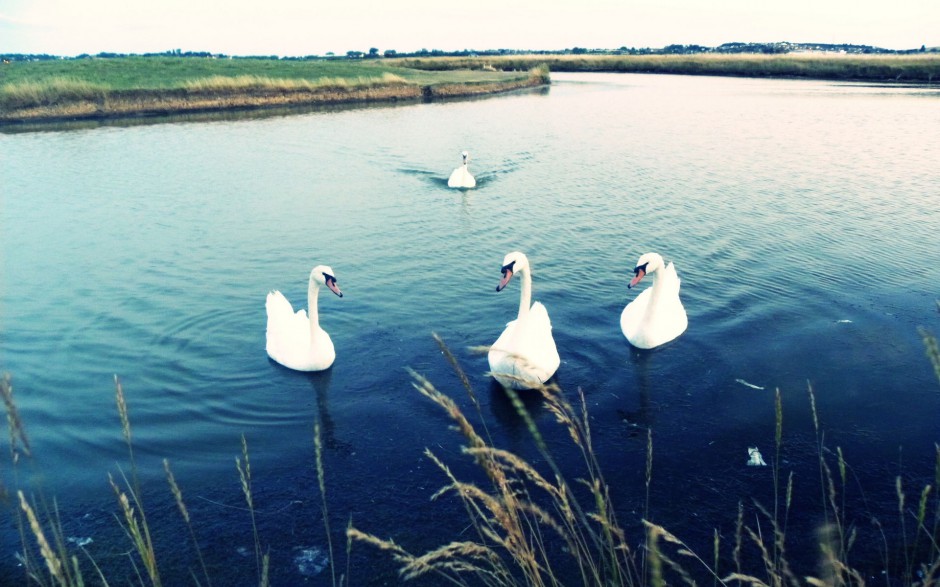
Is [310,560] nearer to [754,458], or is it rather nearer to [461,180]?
[754,458]

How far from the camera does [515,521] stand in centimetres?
250

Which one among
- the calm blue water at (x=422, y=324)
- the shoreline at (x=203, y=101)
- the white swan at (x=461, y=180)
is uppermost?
the shoreline at (x=203, y=101)

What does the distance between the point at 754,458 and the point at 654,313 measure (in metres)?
2.37

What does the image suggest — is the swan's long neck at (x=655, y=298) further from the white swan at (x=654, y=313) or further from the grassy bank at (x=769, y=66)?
the grassy bank at (x=769, y=66)

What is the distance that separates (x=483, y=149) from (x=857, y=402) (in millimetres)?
17419

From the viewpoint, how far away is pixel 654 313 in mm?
7906

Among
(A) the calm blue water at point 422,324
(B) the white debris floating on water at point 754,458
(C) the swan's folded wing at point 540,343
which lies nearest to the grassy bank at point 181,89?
(A) the calm blue water at point 422,324

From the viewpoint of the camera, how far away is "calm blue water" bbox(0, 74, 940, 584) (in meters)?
5.55

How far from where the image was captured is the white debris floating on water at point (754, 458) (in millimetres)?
5836

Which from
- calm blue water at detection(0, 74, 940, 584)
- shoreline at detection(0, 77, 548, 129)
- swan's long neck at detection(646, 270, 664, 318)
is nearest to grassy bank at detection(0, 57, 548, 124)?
shoreline at detection(0, 77, 548, 129)

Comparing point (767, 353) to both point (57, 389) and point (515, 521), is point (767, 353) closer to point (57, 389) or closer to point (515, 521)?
point (515, 521)

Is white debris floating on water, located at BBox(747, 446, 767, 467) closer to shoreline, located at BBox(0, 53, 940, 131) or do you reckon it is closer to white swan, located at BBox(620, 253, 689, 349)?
white swan, located at BBox(620, 253, 689, 349)

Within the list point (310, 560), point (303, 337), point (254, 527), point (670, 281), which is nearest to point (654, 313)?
point (670, 281)

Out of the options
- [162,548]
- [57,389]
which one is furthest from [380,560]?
[57,389]
